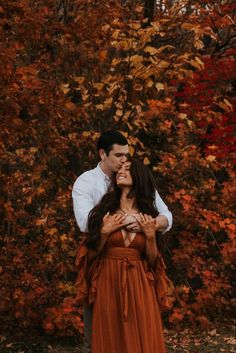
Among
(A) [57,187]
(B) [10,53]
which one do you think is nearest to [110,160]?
(B) [10,53]

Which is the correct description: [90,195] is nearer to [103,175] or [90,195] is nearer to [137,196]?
[103,175]

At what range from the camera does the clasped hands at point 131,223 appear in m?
4.01

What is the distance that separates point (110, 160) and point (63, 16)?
4.53 meters

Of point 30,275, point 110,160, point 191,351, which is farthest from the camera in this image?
point 191,351

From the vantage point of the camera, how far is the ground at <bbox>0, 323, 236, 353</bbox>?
24.9 ft

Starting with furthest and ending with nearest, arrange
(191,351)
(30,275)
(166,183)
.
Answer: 1. (166,183)
2. (191,351)
3. (30,275)

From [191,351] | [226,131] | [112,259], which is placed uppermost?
[226,131]

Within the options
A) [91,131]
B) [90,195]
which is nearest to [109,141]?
[90,195]

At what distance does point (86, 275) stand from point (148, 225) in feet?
2.02

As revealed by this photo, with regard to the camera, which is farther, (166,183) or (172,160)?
(166,183)

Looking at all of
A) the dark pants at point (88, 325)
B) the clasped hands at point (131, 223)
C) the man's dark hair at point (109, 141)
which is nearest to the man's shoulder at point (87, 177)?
the man's dark hair at point (109, 141)

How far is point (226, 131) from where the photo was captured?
32.1 ft

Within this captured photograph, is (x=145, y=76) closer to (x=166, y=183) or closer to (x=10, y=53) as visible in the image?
(x=10, y=53)

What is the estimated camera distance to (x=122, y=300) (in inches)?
163
